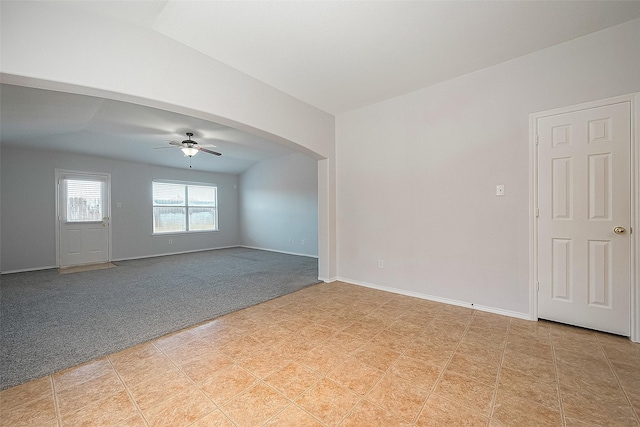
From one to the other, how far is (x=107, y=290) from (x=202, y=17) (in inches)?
158

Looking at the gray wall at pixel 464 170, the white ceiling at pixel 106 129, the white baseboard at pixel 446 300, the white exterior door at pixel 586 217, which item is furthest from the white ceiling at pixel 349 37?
the white baseboard at pixel 446 300

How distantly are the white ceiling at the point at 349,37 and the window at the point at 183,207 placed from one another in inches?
145

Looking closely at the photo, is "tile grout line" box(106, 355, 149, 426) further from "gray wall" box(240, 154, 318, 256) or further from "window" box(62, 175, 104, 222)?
"window" box(62, 175, 104, 222)

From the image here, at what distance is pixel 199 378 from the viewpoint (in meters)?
1.80

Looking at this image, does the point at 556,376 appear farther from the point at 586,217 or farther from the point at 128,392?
the point at 128,392

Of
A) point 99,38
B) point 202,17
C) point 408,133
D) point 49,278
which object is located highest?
point 202,17

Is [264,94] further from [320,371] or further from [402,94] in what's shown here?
[320,371]

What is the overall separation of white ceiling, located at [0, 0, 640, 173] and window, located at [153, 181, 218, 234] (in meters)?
3.69

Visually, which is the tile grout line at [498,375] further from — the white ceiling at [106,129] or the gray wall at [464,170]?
the white ceiling at [106,129]

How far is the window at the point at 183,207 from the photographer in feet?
24.2

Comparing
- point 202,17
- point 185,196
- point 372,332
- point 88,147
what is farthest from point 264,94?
point 185,196

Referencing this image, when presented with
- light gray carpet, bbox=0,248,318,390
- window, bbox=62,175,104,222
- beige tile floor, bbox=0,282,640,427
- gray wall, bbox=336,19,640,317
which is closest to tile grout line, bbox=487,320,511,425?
beige tile floor, bbox=0,282,640,427

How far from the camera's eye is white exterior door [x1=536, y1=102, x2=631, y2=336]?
2.31 m

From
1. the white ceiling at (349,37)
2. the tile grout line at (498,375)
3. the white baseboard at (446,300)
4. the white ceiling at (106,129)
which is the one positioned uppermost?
the white ceiling at (349,37)
